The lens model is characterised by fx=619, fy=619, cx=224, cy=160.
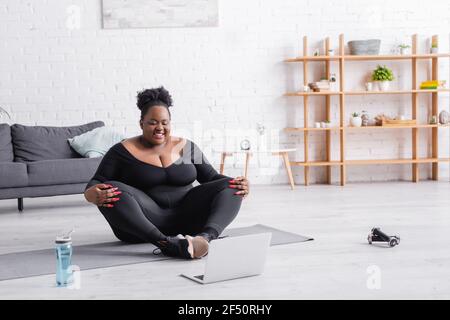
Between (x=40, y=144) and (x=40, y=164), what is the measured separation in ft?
1.59

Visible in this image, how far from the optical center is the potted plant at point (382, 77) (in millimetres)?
6488

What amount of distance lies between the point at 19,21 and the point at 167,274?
4480mm

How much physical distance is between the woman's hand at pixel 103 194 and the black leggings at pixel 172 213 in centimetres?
3

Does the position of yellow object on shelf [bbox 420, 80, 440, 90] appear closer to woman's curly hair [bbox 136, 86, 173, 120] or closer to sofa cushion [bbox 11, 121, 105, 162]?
sofa cushion [bbox 11, 121, 105, 162]

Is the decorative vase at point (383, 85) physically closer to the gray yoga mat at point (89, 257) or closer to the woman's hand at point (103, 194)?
the gray yoga mat at point (89, 257)

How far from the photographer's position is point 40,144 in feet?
18.4

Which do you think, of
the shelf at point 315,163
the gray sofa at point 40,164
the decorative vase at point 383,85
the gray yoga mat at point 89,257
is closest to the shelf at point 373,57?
the decorative vase at point 383,85

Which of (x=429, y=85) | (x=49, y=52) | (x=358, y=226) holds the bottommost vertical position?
(x=358, y=226)

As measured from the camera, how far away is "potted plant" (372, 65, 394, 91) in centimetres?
649

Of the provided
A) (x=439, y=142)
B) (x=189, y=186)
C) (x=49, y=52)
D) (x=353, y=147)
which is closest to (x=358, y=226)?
(x=189, y=186)

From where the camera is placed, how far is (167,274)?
280 centimetres

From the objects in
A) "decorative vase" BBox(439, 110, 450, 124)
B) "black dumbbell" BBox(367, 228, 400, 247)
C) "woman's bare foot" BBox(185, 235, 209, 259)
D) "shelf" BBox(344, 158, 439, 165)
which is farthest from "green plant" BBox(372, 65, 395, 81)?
"woman's bare foot" BBox(185, 235, 209, 259)

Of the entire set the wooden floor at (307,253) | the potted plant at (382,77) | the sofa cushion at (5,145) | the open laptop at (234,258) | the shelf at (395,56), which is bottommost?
the wooden floor at (307,253)

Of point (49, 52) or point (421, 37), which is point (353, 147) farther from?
point (49, 52)
